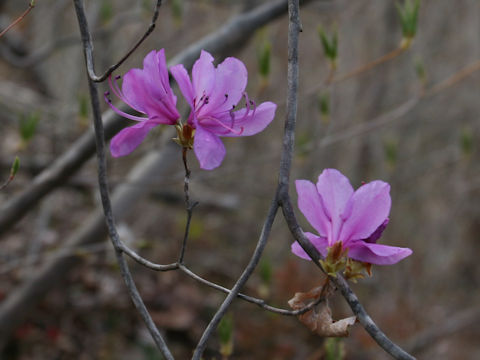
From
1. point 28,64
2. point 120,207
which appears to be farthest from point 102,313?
point 28,64

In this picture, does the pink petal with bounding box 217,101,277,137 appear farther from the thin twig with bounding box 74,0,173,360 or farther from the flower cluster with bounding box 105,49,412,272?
the thin twig with bounding box 74,0,173,360

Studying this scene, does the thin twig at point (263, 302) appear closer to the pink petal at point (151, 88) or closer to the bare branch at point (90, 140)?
the pink petal at point (151, 88)

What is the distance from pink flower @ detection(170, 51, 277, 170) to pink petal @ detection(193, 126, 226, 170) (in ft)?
0.07

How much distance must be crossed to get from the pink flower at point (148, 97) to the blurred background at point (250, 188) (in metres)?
1.16

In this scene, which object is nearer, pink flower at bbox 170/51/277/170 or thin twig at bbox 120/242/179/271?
thin twig at bbox 120/242/179/271

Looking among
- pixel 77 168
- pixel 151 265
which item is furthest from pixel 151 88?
pixel 77 168

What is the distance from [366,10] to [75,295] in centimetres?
380

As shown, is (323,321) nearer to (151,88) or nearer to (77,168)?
(151,88)

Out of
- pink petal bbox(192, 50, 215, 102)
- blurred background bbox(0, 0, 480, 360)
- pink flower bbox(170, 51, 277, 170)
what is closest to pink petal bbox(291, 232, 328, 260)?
pink flower bbox(170, 51, 277, 170)

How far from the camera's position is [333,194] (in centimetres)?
95

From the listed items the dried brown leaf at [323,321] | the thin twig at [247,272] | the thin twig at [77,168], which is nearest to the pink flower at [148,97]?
the thin twig at [247,272]

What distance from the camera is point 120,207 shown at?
9.21 ft

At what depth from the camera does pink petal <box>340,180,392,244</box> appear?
917 millimetres

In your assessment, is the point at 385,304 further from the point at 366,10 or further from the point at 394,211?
the point at 366,10
